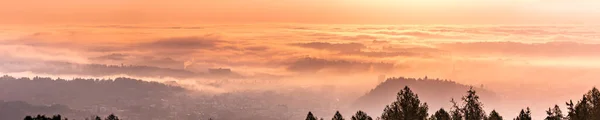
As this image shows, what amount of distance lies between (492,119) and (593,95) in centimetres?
1473

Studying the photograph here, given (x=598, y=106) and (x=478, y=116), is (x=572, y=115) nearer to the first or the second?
(x=598, y=106)

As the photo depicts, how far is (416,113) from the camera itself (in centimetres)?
9531

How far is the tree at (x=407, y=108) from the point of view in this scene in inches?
3748

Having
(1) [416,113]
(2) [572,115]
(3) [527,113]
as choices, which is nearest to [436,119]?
(1) [416,113]

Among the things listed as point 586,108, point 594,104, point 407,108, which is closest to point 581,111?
point 586,108

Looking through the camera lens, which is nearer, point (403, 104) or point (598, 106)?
point (598, 106)

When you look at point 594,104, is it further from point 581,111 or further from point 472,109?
point 472,109

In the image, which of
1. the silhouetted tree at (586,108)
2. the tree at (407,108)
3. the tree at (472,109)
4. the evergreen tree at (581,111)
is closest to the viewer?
Answer: the silhouetted tree at (586,108)

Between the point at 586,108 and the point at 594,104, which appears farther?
the point at 594,104

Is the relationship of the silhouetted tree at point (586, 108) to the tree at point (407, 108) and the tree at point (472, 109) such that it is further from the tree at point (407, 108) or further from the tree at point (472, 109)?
the tree at point (407, 108)

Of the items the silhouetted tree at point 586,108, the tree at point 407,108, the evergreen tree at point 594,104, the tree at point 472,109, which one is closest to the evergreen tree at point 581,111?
the silhouetted tree at point 586,108

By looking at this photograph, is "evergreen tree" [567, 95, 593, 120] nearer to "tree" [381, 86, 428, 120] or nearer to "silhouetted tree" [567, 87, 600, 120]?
"silhouetted tree" [567, 87, 600, 120]

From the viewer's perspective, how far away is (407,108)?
314 feet

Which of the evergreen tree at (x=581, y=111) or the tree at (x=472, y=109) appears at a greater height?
the tree at (x=472, y=109)
